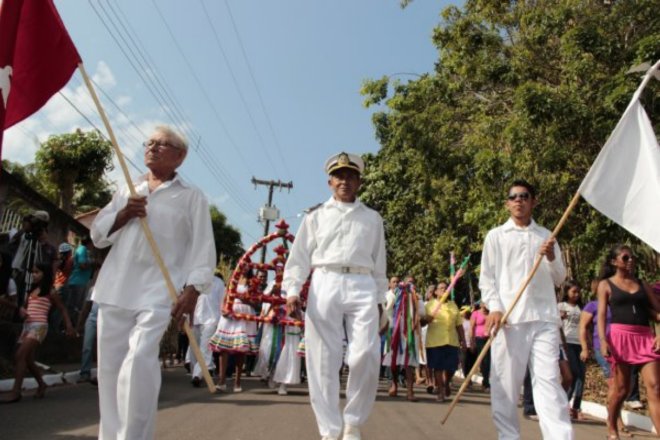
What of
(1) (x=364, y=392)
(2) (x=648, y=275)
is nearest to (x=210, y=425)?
(1) (x=364, y=392)

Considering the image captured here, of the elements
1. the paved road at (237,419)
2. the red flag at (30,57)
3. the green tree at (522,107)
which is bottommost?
the paved road at (237,419)

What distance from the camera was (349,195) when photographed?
225 inches

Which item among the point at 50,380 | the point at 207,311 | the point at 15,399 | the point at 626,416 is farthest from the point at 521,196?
the point at 50,380

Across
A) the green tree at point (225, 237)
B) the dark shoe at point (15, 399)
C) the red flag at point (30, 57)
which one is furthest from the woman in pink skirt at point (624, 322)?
the green tree at point (225, 237)

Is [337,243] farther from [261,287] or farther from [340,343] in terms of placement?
[261,287]

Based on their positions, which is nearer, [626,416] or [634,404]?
[626,416]

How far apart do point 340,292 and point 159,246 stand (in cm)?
163

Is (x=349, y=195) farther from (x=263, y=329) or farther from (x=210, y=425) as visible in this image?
(x=263, y=329)

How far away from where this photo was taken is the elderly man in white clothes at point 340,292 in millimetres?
5199

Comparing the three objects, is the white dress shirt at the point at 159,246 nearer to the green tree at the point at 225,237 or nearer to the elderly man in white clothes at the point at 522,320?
the elderly man in white clothes at the point at 522,320

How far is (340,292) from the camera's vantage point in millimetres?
5324

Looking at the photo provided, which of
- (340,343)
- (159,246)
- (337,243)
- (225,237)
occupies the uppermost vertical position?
(225,237)

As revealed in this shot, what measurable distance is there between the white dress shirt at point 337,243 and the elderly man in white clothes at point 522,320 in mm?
948

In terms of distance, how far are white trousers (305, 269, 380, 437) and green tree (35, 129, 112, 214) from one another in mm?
22634
